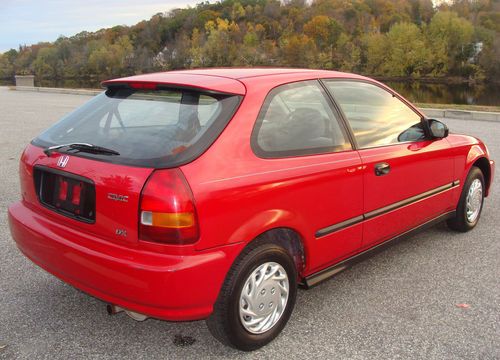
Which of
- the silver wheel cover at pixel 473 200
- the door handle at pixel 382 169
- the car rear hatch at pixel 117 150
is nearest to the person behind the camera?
the car rear hatch at pixel 117 150

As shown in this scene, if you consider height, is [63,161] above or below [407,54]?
below

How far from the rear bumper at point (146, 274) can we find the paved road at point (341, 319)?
0.43 m

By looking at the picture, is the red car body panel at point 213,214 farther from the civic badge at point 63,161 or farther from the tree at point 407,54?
the tree at point 407,54

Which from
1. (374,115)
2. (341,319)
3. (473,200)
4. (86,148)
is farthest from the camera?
(473,200)

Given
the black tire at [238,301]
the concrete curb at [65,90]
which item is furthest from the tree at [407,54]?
the black tire at [238,301]

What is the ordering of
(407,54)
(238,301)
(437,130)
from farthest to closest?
1. (407,54)
2. (437,130)
3. (238,301)

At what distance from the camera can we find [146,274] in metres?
2.30

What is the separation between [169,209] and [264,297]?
2.66 ft

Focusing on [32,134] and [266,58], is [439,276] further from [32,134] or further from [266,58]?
[266,58]

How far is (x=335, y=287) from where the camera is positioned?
3.54 meters

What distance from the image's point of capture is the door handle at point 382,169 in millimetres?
3336

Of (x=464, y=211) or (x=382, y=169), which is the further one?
(x=464, y=211)

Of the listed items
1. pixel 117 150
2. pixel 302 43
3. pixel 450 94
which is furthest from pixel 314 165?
pixel 302 43

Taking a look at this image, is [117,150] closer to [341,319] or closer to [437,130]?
[341,319]
